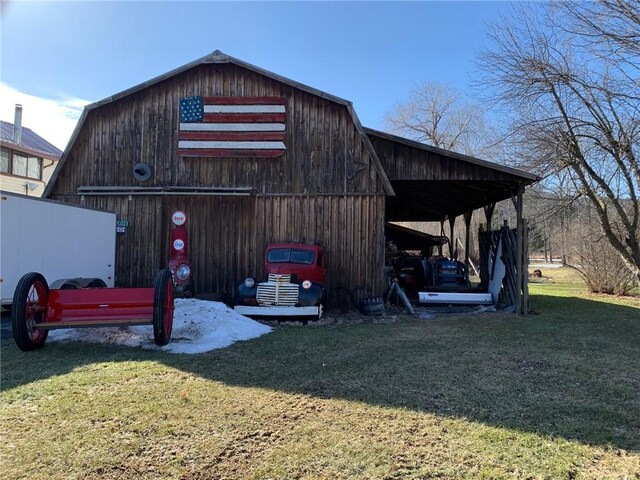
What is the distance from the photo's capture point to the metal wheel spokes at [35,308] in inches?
253

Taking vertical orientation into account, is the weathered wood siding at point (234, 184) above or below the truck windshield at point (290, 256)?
above

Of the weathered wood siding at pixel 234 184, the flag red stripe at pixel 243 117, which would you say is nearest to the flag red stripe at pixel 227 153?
the weathered wood siding at pixel 234 184

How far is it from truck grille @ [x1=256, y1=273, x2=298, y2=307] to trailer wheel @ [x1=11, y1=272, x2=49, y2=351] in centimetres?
422

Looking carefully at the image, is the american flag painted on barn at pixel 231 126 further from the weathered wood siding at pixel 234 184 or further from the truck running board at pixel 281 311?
the truck running board at pixel 281 311

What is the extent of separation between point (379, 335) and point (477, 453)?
4933mm

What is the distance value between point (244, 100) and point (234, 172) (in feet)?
6.31

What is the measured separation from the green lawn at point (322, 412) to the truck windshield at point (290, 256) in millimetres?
3605

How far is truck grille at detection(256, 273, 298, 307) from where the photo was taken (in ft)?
32.2

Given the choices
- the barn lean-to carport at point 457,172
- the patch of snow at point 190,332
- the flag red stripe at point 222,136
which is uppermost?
the flag red stripe at point 222,136

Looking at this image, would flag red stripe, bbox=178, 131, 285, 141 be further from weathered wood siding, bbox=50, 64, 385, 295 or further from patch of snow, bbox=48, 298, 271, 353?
patch of snow, bbox=48, 298, 271, 353

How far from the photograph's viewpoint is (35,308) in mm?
6574

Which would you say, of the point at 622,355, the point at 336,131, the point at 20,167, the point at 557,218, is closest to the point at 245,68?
the point at 336,131

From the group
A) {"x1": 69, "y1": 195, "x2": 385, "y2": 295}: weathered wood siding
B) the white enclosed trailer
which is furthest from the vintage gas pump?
the white enclosed trailer

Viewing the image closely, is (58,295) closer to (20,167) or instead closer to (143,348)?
(143,348)
